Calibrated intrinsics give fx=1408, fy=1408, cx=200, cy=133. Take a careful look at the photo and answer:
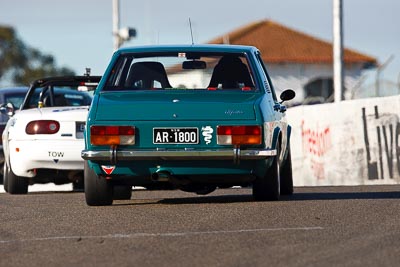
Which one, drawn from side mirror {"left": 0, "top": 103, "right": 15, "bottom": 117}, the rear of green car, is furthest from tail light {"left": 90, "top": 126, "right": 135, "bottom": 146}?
side mirror {"left": 0, "top": 103, "right": 15, "bottom": 117}

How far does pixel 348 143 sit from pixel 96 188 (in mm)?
9564

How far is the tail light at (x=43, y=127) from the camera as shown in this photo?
50.3ft

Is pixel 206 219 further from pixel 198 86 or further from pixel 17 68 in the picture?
pixel 17 68

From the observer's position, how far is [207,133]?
11.6 metres

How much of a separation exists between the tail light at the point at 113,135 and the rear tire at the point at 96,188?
0.52m

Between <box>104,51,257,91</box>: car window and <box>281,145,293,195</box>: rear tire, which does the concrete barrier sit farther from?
<box>104,51,257,91</box>: car window

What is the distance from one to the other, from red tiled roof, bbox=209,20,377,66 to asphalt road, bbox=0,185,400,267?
73.8m

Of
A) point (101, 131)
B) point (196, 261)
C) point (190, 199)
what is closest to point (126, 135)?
point (101, 131)

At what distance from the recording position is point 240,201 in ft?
41.8

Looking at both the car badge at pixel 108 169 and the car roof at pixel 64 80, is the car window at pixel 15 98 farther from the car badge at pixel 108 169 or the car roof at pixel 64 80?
the car badge at pixel 108 169

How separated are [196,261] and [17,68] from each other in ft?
325

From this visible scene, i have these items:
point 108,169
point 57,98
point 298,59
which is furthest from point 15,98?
point 298,59

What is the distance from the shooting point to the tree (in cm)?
10519

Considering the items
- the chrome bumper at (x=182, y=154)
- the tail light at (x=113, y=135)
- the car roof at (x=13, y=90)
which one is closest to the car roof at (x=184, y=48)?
the tail light at (x=113, y=135)
